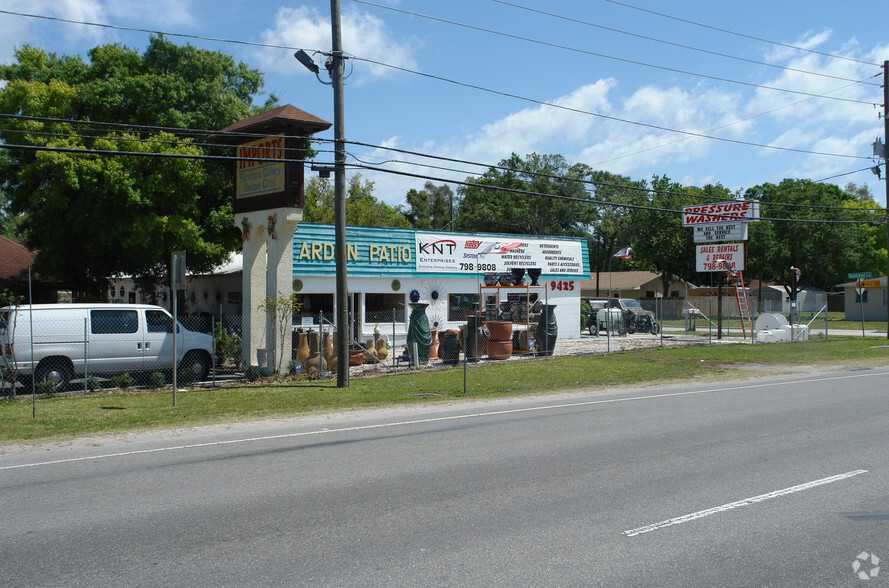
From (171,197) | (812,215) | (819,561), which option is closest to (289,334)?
(171,197)

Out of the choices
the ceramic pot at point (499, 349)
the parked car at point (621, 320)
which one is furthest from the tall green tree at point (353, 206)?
the ceramic pot at point (499, 349)

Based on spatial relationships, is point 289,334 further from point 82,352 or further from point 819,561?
point 819,561

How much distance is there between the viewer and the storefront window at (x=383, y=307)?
83.7ft

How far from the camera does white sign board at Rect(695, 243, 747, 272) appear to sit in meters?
31.2

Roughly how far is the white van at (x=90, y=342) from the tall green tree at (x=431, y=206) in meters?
59.7

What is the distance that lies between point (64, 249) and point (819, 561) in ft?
85.2

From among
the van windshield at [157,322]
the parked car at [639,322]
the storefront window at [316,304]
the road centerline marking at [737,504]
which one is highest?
the storefront window at [316,304]

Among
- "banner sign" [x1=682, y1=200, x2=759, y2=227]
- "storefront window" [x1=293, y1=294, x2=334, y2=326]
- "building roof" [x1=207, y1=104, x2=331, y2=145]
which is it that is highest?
"building roof" [x1=207, y1=104, x2=331, y2=145]

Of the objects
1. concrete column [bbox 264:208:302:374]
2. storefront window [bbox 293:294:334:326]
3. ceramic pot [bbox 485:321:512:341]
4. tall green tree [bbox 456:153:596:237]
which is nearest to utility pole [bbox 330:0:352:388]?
concrete column [bbox 264:208:302:374]

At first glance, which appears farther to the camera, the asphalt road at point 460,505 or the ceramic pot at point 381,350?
the ceramic pot at point 381,350

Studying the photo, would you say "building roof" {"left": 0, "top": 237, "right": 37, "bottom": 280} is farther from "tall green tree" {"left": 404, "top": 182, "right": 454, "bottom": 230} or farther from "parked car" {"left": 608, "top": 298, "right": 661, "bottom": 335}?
"tall green tree" {"left": 404, "top": 182, "right": 454, "bottom": 230}

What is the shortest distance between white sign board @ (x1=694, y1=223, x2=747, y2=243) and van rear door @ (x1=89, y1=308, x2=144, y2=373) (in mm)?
24672

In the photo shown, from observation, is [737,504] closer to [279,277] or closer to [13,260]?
[279,277]

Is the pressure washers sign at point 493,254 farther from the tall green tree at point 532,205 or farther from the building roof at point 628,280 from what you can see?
the building roof at point 628,280
